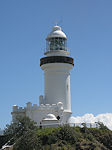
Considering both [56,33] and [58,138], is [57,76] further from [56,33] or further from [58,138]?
[58,138]

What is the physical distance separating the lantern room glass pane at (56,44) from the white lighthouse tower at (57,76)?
273mm

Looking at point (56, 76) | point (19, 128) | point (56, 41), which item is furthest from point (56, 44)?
point (19, 128)

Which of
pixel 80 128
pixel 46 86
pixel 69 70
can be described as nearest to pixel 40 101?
pixel 46 86

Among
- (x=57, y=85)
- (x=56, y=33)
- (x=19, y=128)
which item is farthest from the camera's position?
(x=56, y=33)

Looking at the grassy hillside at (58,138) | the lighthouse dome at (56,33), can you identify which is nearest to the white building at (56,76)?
the lighthouse dome at (56,33)

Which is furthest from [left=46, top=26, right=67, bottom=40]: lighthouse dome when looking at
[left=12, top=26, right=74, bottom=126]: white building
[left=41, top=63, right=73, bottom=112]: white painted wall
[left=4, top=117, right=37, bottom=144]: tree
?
[left=4, top=117, right=37, bottom=144]: tree

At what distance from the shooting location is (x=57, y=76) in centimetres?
4262

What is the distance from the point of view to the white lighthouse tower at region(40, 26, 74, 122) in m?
42.3

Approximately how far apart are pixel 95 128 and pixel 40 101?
30.5ft

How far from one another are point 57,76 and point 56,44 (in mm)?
4516

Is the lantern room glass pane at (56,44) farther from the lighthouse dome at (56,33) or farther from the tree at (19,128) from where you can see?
the tree at (19,128)

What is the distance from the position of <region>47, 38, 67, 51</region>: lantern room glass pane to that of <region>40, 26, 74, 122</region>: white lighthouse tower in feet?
0.90

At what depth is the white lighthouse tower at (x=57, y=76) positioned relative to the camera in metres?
42.3

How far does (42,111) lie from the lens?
39.9m
